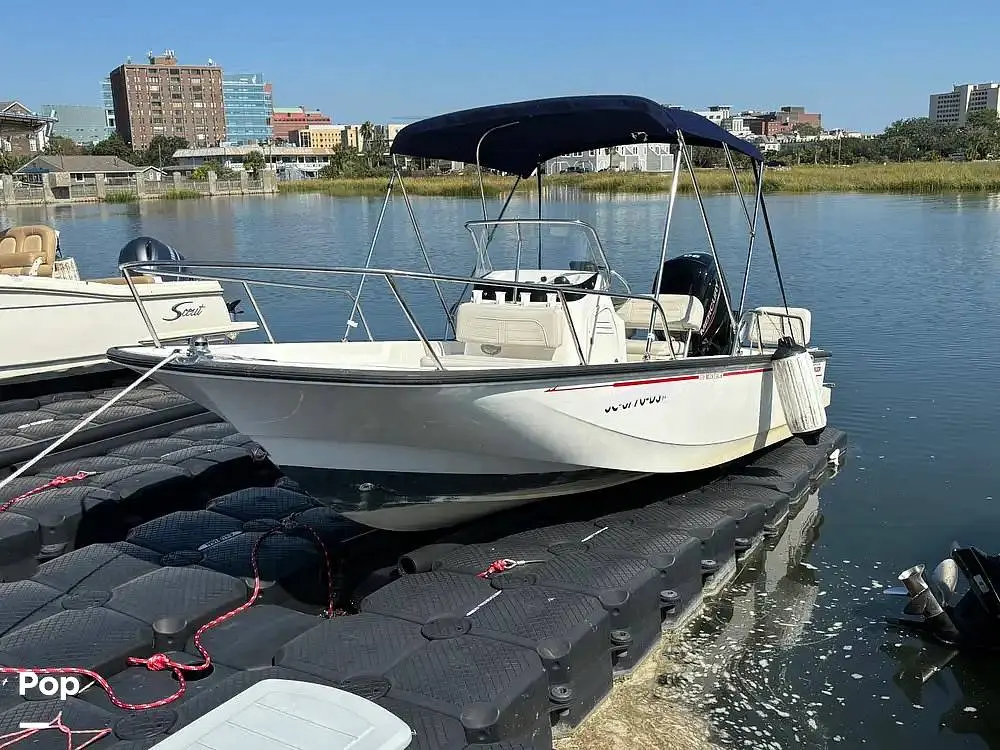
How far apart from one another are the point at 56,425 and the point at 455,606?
5065 mm

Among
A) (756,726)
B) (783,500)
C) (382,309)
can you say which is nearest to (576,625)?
(756,726)

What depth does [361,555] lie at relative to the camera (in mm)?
5816

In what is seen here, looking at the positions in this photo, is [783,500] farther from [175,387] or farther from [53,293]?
[53,293]

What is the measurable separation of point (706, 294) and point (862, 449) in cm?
312

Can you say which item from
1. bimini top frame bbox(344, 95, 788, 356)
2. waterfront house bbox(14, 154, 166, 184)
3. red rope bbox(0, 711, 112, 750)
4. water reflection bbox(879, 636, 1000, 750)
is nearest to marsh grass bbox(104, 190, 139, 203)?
waterfront house bbox(14, 154, 166, 184)

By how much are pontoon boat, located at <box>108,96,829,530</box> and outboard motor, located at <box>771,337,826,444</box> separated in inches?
0.6

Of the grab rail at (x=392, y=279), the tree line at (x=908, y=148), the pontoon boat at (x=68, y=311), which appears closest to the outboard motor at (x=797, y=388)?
the grab rail at (x=392, y=279)

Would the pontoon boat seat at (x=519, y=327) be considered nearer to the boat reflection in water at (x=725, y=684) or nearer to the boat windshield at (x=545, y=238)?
the boat windshield at (x=545, y=238)

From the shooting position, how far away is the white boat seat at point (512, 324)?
5699 millimetres

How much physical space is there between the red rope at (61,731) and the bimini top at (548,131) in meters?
4.57

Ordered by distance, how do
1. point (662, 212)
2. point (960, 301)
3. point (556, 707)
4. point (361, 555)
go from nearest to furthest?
1. point (556, 707)
2. point (361, 555)
3. point (960, 301)
4. point (662, 212)

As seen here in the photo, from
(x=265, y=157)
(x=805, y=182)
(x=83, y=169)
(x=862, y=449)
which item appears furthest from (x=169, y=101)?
(x=862, y=449)

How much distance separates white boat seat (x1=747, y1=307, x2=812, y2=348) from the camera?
7.84 m

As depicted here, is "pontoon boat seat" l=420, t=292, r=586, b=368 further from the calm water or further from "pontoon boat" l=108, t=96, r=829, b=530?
the calm water
